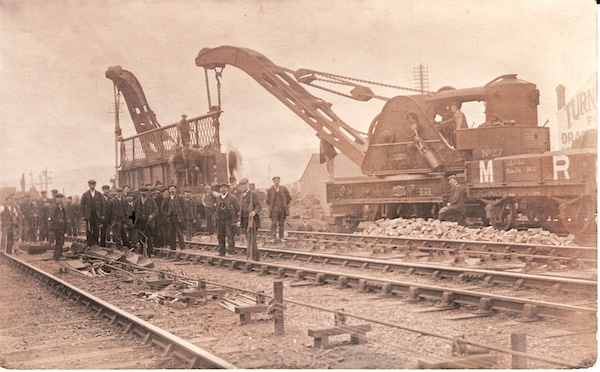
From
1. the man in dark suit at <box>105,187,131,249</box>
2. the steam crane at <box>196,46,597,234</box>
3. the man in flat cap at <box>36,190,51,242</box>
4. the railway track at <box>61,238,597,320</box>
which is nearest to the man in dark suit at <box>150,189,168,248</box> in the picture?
the man in dark suit at <box>105,187,131,249</box>

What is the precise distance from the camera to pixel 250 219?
438 inches

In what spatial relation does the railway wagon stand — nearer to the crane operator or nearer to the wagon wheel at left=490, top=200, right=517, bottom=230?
the wagon wheel at left=490, top=200, right=517, bottom=230

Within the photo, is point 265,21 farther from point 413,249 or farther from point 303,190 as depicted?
point 303,190

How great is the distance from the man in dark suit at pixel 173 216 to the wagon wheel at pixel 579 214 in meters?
7.46

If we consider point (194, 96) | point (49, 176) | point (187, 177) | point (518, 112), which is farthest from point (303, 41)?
point (187, 177)

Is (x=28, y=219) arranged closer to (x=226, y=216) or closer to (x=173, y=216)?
(x=173, y=216)

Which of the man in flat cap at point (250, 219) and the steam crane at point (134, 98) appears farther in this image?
the man in flat cap at point (250, 219)

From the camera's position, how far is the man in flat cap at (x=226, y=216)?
11.9 meters

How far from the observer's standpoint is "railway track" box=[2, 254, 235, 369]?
5.18 m

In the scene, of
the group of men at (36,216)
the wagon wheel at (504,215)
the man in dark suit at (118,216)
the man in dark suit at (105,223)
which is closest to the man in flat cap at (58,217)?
the group of men at (36,216)

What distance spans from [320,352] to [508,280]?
A: 10.8 feet

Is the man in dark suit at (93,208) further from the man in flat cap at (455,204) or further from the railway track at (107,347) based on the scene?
the man in flat cap at (455,204)

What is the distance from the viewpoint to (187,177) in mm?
16203

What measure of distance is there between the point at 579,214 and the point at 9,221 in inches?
473
